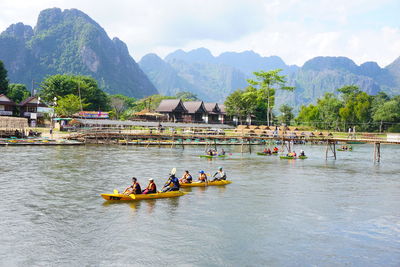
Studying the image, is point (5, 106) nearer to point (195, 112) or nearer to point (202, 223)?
point (195, 112)

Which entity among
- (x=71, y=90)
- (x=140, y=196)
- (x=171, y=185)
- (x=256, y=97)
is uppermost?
(x=71, y=90)

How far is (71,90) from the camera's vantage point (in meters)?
108

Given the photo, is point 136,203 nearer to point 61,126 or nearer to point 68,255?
point 68,255

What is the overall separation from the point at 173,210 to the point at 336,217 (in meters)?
10.7

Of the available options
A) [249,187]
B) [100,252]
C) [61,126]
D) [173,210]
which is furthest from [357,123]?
[100,252]

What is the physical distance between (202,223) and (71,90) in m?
94.6

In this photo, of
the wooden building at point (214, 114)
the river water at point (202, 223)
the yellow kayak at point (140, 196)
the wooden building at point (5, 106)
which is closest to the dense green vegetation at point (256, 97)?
the wooden building at point (214, 114)

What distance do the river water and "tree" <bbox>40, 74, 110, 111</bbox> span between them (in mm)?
71585

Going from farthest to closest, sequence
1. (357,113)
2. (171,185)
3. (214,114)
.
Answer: (357,113), (214,114), (171,185)

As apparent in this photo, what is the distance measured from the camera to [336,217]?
80.4ft

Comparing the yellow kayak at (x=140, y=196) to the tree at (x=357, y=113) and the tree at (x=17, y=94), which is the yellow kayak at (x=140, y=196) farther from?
the tree at (x=357, y=113)

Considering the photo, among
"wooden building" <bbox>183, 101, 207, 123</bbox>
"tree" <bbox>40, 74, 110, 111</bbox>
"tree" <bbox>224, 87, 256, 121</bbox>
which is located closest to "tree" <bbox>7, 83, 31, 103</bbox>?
"tree" <bbox>40, 74, 110, 111</bbox>

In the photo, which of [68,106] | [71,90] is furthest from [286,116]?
[68,106]

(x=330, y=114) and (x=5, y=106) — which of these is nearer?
(x=5, y=106)
